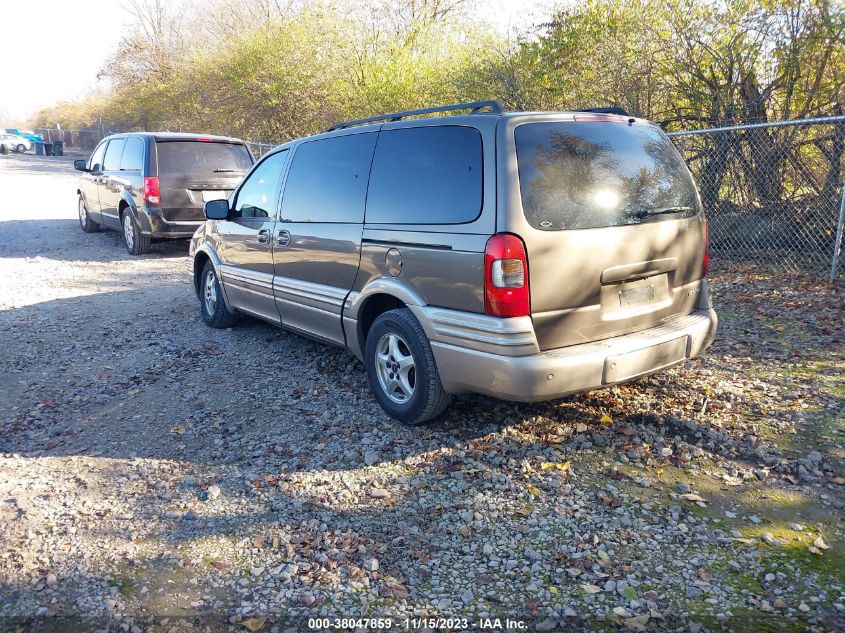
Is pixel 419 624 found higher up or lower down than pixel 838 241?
lower down

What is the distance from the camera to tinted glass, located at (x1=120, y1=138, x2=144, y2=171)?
10.4 m

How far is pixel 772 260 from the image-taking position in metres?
8.42

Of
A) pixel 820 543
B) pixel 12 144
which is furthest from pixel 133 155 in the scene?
pixel 12 144

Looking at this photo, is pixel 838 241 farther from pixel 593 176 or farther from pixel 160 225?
pixel 160 225

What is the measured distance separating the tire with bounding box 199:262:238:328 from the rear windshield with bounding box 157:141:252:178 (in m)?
4.02

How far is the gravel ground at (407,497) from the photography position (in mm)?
2688

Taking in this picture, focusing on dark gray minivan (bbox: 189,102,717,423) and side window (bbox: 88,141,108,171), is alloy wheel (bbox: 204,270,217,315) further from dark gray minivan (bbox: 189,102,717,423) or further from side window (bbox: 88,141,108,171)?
side window (bbox: 88,141,108,171)

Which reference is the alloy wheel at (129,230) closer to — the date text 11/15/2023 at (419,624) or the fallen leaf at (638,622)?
the date text 11/15/2023 at (419,624)

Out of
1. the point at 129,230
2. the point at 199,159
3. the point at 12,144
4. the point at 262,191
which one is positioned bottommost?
the point at 129,230

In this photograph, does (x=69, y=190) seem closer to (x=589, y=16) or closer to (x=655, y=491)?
(x=589, y=16)

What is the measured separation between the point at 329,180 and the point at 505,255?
1.95 meters

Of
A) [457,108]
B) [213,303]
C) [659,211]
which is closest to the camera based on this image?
[659,211]

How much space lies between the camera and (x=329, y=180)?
4.90 m

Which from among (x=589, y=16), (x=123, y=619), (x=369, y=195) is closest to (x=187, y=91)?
(x=589, y=16)
